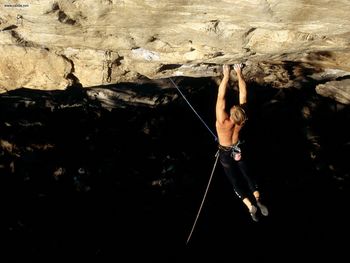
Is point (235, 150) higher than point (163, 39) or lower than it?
lower

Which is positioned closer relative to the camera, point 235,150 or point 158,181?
point 235,150

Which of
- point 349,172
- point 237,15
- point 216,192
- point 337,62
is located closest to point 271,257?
point 216,192

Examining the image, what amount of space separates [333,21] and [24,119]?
8.64m

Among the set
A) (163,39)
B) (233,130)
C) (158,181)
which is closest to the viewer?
(233,130)

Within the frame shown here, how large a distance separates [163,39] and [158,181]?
538 cm

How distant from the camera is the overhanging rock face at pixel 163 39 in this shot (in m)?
5.42

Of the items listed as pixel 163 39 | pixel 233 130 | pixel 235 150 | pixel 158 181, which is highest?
pixel 163 39

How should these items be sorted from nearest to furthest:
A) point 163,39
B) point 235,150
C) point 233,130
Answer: point 233,130 → point 235,150 → point 163,39

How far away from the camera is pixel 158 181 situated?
11.3 metres

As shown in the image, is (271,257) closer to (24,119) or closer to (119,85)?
(119,85)

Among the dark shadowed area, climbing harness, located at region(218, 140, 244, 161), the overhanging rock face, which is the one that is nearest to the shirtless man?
climbing harness, located at region(218, 140, 244, 161)

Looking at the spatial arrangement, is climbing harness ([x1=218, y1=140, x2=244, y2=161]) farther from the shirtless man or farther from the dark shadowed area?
the dark shadowed area

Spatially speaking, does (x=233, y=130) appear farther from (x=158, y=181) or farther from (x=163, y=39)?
(x=158, y=181)

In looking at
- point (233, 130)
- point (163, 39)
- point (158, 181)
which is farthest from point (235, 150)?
point (158, 181)
